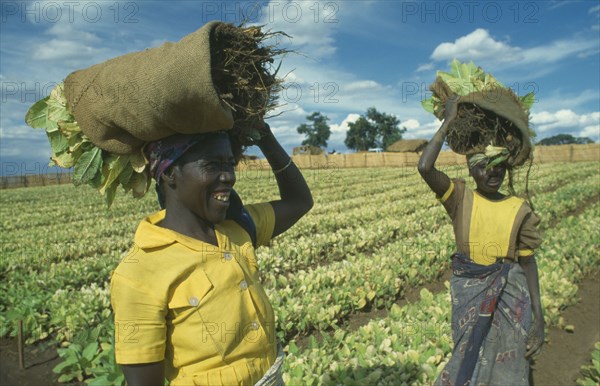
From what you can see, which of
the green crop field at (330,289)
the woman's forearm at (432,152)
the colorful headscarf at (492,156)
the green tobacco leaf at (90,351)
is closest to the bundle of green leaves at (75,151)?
the woman's forearm at (432,152)

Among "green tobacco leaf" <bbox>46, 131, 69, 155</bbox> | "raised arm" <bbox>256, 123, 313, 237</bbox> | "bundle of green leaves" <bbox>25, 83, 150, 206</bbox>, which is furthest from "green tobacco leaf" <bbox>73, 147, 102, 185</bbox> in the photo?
"raised arm" <bbox>256, 123, 313, 237</bbox>

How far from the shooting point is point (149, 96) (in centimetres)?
149

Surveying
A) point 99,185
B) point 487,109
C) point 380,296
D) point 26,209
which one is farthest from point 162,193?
point 26,209

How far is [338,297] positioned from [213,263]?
172 inches

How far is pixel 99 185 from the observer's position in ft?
5.94

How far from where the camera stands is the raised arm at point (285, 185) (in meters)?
2.13

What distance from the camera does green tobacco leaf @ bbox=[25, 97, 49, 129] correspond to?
177cm

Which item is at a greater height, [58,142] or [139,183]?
[58,142]

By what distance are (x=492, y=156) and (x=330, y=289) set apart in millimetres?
3568

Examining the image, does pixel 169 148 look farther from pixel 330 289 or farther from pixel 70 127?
pixel 330 289

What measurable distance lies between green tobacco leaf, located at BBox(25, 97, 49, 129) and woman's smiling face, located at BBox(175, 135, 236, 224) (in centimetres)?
56

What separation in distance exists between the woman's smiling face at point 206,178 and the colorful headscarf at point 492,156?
189 centimetres

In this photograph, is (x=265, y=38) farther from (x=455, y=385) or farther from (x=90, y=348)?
(x=90, y=348)

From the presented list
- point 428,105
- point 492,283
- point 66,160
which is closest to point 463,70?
point 428,105
